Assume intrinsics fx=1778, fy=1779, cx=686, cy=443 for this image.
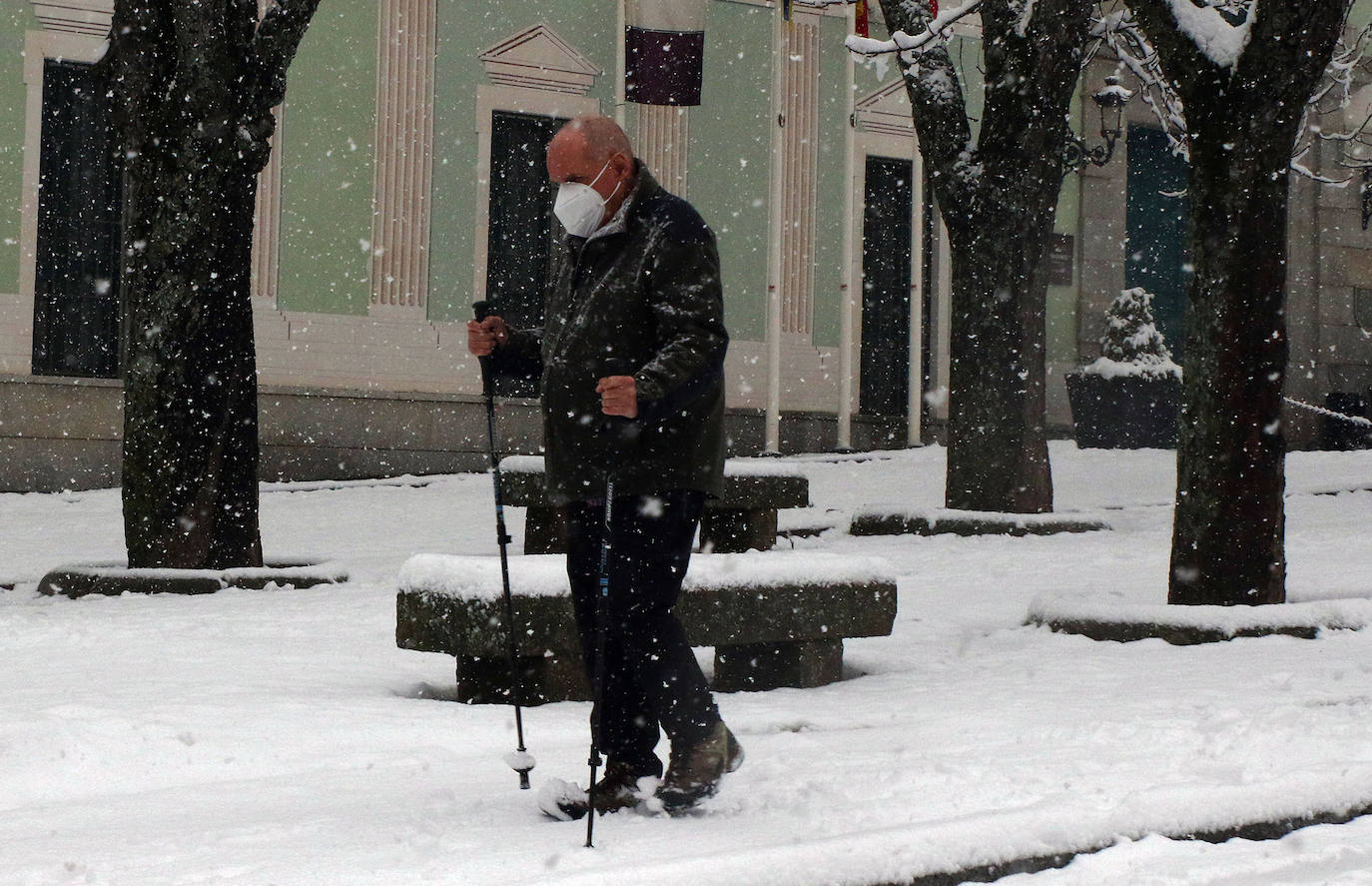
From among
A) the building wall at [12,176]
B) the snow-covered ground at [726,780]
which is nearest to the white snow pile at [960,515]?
the snow-covered ground at [726,780]

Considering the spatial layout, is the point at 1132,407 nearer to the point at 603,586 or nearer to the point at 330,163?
the point at 330,163

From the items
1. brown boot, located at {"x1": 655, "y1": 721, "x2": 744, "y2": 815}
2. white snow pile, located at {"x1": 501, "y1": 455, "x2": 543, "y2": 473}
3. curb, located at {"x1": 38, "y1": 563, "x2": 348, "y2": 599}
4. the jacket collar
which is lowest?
curb, located at {"x1": 38, "y1": 563, "x2": 348, "y2": 599}

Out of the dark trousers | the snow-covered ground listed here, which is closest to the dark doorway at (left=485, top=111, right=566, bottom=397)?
the snow-covered ground

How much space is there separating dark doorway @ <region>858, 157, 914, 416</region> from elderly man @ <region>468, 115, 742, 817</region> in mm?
16311

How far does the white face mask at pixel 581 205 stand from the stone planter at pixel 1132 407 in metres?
15.2

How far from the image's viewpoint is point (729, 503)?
29.7 ft

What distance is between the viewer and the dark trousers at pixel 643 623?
425cm

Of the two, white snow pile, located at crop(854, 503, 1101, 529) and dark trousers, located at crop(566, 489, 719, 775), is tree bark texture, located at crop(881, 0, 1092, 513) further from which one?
dark trousers, located at crop(566, 489, 719, 775)

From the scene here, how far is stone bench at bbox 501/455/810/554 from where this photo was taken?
8.47m

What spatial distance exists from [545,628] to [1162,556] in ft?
20.1

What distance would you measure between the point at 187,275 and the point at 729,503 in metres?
3.29

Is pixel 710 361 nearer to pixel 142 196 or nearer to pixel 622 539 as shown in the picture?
pixel 622 539

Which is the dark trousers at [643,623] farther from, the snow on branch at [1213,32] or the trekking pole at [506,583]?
the snow on branch at [1213,32]

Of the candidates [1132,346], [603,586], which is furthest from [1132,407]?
[603,586]
